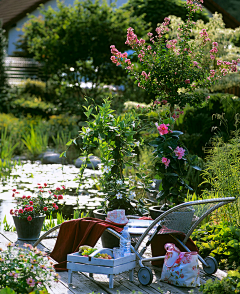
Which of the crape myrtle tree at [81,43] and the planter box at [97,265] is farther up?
the planter box at [97,265]

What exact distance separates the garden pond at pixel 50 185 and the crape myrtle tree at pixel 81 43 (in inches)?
159

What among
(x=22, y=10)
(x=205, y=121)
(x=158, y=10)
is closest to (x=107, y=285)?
(x=205, y=121)

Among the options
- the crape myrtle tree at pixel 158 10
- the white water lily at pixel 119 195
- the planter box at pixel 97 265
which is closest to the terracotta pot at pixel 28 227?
the white water lily at pixel 119 195

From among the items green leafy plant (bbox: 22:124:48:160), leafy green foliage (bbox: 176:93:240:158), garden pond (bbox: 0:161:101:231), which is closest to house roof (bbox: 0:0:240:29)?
green leafy plant (bbox: 22:124:48:160)

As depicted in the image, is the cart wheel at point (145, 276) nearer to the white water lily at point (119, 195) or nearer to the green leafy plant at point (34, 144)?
the white water lily at point (119, 195)

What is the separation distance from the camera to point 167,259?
155 inches

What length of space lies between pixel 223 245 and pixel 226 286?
3.99 feet

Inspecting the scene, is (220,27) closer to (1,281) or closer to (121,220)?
(121,220)

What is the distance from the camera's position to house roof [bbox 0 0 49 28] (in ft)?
77.4

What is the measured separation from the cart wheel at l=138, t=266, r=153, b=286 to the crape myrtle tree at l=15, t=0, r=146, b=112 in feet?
34.3

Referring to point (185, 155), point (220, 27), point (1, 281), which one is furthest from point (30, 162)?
point (1, 281)

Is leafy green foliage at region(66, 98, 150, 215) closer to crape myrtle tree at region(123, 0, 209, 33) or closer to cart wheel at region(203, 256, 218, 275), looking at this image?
cart wheel at region(203, 256, 218, 275)

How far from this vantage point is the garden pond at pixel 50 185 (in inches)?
276

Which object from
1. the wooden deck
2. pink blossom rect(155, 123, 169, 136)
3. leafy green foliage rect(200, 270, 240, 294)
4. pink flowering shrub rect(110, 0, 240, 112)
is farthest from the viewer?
pink flowering shrub rect(110, 0, 240, 112)
